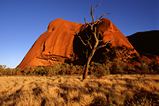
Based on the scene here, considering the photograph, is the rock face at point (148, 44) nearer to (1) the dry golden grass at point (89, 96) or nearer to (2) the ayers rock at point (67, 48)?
(2) the ayers rock at point (67, 48)

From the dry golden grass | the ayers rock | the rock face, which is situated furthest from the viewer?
the rock face

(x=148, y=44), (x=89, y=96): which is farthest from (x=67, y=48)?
(x=148, y=44)

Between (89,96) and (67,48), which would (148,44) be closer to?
(67,48)

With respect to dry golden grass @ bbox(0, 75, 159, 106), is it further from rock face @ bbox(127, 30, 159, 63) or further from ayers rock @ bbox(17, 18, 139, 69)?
rock face @ bbox(127, 30, 159, 63)

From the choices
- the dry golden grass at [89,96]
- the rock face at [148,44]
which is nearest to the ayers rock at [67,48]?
the rock face at [148,44]

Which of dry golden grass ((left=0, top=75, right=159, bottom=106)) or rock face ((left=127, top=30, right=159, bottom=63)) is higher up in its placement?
rock face ((left=127, top=30, right=159, bottom=63))

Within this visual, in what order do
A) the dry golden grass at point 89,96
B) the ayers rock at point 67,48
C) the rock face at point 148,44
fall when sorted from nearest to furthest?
the dry golden grass at point 89,96
the ayers rock at point 67,48
the rock face at point 148,44

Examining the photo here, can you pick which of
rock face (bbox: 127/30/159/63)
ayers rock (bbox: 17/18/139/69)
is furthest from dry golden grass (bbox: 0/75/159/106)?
rock face (bbox: 127/30/159/63)

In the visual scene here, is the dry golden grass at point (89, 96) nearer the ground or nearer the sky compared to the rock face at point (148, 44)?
nearer the ground

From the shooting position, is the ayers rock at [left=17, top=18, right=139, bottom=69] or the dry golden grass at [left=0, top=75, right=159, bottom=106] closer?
the dry golden grass at [left=0, top=75, right=159, bottom=106]

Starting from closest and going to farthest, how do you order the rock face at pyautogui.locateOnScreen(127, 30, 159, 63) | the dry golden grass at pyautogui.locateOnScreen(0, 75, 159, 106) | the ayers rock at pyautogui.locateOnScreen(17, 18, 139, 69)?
the dry golden grass at pyautogui.locateOnScreen(0, 75, 159, 106) → the ayers rock at pyautogui.locateOnScreen(17, 18, 139, 69) → the rock face at pyautogui.locateOnScreen(127, 30, 159, 63)

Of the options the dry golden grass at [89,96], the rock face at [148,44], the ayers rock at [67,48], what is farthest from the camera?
the rock face at [148,44]

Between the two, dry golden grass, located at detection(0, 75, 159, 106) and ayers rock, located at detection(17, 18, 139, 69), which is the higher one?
ayers rock, located at detection(17, 18, 139, 69)

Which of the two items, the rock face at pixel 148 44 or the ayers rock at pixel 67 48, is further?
the rock face at pixel 148 44
